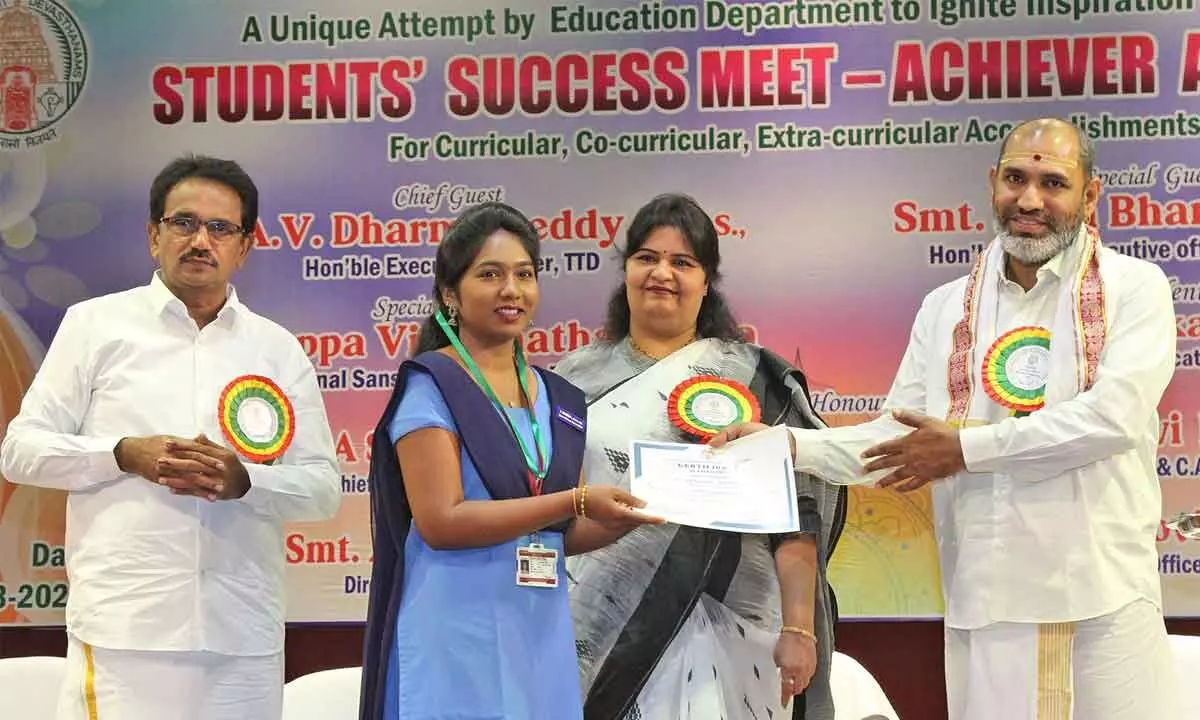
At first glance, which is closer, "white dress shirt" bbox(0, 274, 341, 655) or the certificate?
the certificate

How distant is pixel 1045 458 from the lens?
112 inches

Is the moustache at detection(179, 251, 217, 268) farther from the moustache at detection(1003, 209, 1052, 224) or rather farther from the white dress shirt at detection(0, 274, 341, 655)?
the moustache at detection(1003, 209, 1052, 224)

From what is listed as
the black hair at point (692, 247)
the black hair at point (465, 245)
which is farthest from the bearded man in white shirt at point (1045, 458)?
the black hair at point (465, 245)

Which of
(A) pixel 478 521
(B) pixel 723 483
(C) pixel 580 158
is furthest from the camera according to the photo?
(C) pixel 580 158

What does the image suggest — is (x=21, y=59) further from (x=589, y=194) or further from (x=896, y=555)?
(x=896, y=555)

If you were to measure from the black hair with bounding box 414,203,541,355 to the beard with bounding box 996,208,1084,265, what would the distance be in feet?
4.15

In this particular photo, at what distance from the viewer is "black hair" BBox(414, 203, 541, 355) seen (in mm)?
2465

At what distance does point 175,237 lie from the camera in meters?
3.11

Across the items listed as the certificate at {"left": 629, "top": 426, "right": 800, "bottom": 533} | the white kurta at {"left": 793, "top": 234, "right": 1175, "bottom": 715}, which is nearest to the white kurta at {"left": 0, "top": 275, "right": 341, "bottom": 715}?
the certificate at {"left": 629, "top": 426, "right": 800, "bottom": 533}

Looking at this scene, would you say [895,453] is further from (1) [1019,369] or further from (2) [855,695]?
(2) [855,695]

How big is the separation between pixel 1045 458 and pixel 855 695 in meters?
1.29

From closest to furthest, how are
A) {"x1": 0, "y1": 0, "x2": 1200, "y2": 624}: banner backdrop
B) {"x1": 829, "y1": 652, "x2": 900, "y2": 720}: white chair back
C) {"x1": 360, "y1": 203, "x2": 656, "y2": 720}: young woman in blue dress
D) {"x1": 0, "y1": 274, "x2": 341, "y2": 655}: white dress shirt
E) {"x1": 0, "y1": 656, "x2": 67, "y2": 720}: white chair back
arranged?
{"x1": 360, "y1": 203, "x2": 656, "y2": 720}: young woman in blue dress → {"x1": 0, "y1": 274, "x2": 341, "y2": 655}: white dress shirt → {"x1": 829, "y1": 652, "x2": 900, "y2": 720}: white chair back → {"x1": 0, "y1": 656, "x2": 67, "y2": 720}: white chair back → {"x1": 0, "y1": 0, "x2": 1200, "y2": 624}: banner backdrop

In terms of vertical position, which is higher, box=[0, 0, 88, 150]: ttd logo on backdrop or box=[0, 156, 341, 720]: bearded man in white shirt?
box=[0, 0, 88, 150]: ttd logo on backdrop

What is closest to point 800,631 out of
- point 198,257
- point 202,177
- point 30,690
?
point 198,257
